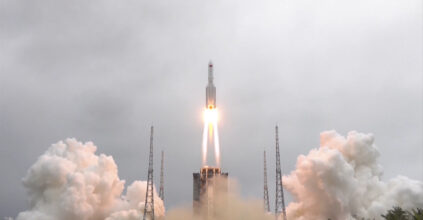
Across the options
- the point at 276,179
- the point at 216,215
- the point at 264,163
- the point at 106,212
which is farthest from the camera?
the point at 264,163

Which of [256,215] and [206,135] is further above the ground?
[206,135]

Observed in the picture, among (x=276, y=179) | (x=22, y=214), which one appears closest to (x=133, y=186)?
(x=22, y=214)

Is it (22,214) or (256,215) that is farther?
(256,215)

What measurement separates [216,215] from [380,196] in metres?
37.4

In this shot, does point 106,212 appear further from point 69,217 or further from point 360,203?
point 360,203

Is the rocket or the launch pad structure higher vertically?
the rocket

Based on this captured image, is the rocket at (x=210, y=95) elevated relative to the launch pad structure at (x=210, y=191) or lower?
elevated

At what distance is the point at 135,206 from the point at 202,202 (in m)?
17.0

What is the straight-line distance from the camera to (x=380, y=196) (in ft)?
377

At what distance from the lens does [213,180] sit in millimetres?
122562

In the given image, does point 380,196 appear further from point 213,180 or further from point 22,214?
point 22,214

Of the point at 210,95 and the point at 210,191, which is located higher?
the point at 210,95

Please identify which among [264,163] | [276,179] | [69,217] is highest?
[264,163]

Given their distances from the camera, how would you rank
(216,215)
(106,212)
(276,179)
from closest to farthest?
1. (276,179)
2. (106,212)
3. (216,215)
